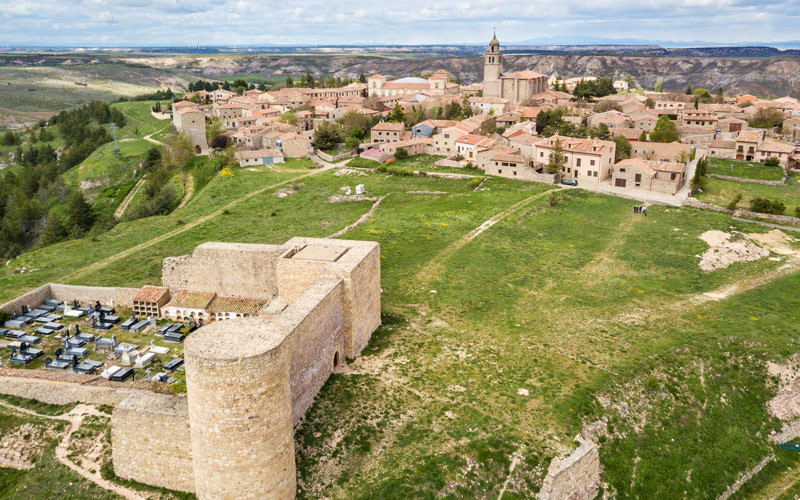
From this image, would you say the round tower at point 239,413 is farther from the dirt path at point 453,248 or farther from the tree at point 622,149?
the tree at point 622,149

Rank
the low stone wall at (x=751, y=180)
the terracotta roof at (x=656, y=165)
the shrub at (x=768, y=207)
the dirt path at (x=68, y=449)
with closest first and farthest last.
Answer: the dirt path at (x=68, y=449) < the shrub at (x=768, y=207) < the terracotta roof at (x=656, y=165) < the low stone wall at (x=751, y=180)

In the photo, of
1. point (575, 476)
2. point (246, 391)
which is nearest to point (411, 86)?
point (575, 476)

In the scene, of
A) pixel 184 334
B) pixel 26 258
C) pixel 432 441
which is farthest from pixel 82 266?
pixel 432 441

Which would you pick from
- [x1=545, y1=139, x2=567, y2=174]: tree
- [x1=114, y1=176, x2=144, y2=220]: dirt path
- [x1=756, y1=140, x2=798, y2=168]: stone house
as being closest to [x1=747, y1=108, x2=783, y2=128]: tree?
[x1=756, y1=140, x2=798, y2=168]: stone house

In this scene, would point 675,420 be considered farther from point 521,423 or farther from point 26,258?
point 26,258

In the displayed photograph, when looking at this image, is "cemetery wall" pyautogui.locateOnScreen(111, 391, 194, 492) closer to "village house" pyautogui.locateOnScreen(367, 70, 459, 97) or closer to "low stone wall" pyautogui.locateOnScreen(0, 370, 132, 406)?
"low stone wall" pyautogui.locateOnScreen(0, 370, 132, 406)

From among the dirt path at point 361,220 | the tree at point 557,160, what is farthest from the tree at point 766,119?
the dirt path at point 361,220
